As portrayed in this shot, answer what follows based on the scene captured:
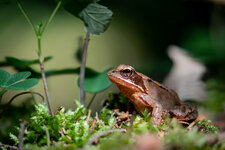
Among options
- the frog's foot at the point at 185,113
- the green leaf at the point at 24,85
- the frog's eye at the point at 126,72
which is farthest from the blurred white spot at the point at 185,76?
the green leaf at the point at 24,85

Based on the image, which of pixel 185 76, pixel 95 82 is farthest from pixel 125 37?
pixel 95 82

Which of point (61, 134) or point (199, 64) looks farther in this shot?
point (199, 64)

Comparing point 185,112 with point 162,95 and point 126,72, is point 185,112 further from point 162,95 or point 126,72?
point 126,72

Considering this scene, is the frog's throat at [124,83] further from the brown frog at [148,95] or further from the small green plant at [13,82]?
the small green plant at [13,82]

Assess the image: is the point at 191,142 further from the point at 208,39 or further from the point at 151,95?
the point at 208,39

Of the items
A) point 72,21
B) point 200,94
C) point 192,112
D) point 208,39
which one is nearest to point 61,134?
point 192,112

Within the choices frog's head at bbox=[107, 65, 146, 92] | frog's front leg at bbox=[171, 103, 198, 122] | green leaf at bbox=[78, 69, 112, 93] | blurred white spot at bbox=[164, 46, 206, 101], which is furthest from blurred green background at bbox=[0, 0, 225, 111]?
frog's front leg at bbox=[171, 103, 198, 122]

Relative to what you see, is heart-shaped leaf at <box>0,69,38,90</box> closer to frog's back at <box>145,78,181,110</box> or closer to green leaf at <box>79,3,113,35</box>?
green leaf at <box>79,3,113,35</box>
